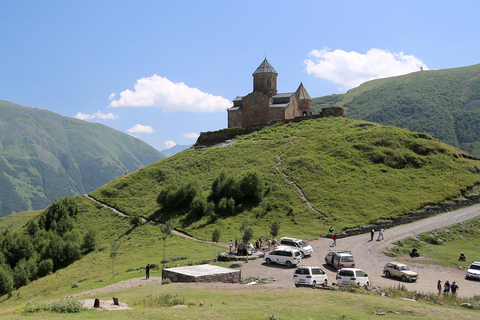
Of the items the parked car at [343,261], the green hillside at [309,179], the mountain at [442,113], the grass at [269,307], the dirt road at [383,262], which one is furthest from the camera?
the mountain at [442,113]

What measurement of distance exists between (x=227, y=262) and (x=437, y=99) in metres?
186

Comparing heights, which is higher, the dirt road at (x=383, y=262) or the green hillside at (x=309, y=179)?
the green hillside at (x=309, y=179)

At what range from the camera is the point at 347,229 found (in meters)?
42.5

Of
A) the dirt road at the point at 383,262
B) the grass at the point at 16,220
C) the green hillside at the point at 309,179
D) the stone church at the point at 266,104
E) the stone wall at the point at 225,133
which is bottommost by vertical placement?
the grass at the point at 16,220

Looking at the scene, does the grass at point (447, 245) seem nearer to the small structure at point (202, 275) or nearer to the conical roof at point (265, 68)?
the small structure at point (202, 275)

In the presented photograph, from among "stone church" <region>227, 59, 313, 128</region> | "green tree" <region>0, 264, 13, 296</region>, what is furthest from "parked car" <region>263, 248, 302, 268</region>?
"stone church" <region>227, 59, 313, 128</region>

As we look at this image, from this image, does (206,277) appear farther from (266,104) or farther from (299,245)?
(266,104)

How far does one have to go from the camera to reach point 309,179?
5497 cm

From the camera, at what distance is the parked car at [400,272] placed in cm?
2714

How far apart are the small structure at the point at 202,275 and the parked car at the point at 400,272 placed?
37.3ft

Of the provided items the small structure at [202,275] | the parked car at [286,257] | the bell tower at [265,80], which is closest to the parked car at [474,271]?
the parked car at [286,257]

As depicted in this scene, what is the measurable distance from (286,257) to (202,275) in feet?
29.8

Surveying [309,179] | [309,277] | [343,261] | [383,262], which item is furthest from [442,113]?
[309,277]

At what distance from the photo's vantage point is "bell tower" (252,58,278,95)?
81.4m
